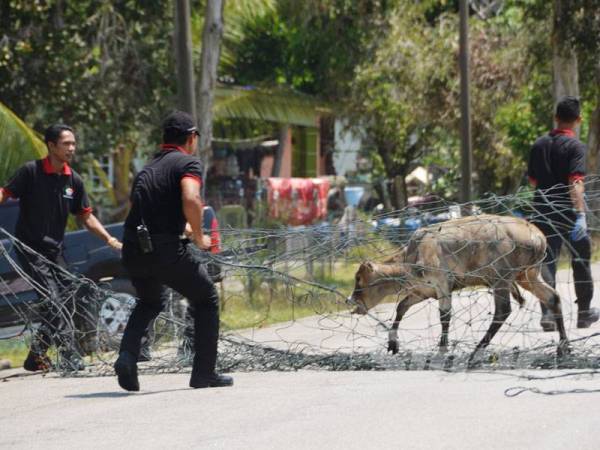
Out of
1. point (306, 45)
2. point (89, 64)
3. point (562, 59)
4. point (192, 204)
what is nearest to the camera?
point (192, 204)

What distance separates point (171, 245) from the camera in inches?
331

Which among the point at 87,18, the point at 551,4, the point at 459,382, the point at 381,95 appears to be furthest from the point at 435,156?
the point at 459,382

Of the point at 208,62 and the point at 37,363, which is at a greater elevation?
the point at 208,62

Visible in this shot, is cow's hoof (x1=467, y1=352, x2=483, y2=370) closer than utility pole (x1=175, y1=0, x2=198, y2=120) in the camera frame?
Yes

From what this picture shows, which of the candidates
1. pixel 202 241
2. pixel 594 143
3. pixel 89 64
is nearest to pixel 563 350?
pixel 202 241

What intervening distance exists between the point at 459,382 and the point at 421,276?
1748 millimetres

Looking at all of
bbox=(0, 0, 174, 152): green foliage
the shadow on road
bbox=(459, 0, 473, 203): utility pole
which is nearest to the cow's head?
the shadow on road

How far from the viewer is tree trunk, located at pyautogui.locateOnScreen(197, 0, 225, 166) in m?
17.2

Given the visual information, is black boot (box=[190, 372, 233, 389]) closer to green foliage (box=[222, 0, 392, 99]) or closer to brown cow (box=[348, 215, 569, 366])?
brown cow (box=[348, 215, 569, 366])

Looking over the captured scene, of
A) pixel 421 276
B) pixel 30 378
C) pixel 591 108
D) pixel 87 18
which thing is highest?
pixel 87 18

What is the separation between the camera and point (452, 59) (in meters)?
26.6

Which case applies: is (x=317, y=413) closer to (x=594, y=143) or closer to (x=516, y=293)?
(x=516, y=293)

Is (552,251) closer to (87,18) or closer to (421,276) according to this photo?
(421,276)

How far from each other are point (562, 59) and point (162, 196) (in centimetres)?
1517
